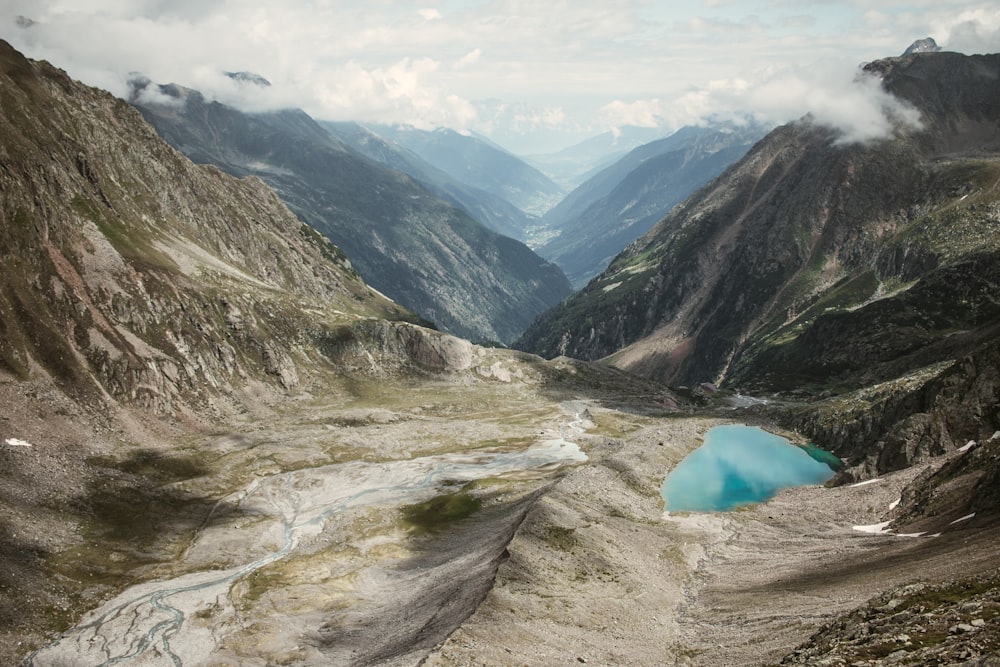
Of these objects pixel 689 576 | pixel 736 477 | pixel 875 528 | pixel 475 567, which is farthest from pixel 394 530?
pixel 736 477

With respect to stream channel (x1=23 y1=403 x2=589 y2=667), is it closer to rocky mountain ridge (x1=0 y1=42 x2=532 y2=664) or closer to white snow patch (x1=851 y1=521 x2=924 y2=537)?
rocky mountain ridge (x1=0 y1=42 x2=532 y2=664)

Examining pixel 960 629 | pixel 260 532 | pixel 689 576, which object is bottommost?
pixel 260 532

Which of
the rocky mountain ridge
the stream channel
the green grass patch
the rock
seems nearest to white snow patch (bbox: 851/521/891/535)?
Result: the rock

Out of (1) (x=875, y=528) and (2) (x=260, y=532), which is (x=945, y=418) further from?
(2) (x=260, y=532)

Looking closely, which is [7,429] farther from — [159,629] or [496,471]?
[496,471]

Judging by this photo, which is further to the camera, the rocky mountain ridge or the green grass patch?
the green grass patch

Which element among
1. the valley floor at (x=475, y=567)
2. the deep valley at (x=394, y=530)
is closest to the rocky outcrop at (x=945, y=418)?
the deep valley at (x=394, y=530)

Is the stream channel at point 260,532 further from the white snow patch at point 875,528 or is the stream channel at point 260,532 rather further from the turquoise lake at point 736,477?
the white snow patch at point 875,528
